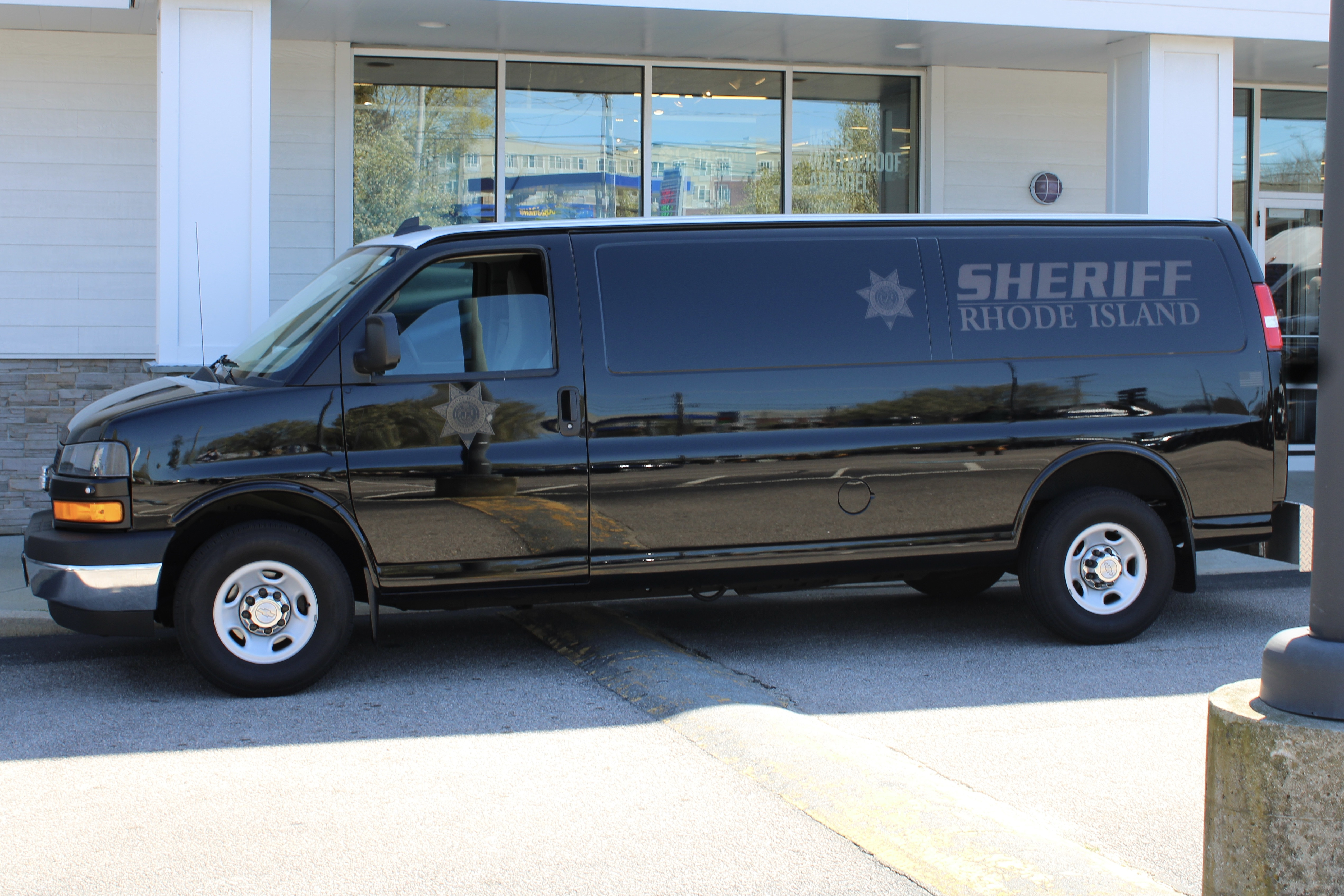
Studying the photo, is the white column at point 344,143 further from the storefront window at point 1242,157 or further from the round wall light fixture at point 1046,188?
the storefront window at point 1242,157

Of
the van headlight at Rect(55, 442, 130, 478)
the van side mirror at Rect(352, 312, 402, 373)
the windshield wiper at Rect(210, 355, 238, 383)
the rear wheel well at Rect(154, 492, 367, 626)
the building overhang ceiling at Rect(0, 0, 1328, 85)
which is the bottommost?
the rear wheel well at Rect(154, 492, 367, 626)

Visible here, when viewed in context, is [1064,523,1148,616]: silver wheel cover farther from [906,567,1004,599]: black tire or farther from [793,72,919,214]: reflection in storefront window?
[793,72,919,214]: reflection in storefront window

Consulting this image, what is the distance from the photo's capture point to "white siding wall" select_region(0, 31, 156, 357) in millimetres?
10047

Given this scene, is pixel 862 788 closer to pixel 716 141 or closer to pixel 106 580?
pixel 106 580

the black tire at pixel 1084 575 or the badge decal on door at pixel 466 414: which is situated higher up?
the badge decal on door at pixel 466 414

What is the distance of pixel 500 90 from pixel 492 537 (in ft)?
21.4

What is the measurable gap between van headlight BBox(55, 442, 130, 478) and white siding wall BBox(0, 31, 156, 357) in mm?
4912

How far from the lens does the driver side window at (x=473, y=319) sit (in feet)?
19.0

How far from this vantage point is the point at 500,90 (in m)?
11.2

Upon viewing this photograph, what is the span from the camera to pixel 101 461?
546 cm

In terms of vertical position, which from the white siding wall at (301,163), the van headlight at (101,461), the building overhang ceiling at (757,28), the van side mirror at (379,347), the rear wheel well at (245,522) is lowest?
the rear wheel well at (245,522)

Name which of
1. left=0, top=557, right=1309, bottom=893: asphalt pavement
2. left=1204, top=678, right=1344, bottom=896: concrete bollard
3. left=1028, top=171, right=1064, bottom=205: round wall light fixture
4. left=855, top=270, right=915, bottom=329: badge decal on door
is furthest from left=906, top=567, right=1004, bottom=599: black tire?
left=1028, top=171, right=1064, bottom=205: round wall light fixture

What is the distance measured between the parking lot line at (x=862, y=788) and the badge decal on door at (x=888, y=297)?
1826 mm

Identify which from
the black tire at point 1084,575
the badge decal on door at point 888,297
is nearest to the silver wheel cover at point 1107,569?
the black tire at point 1084,575
